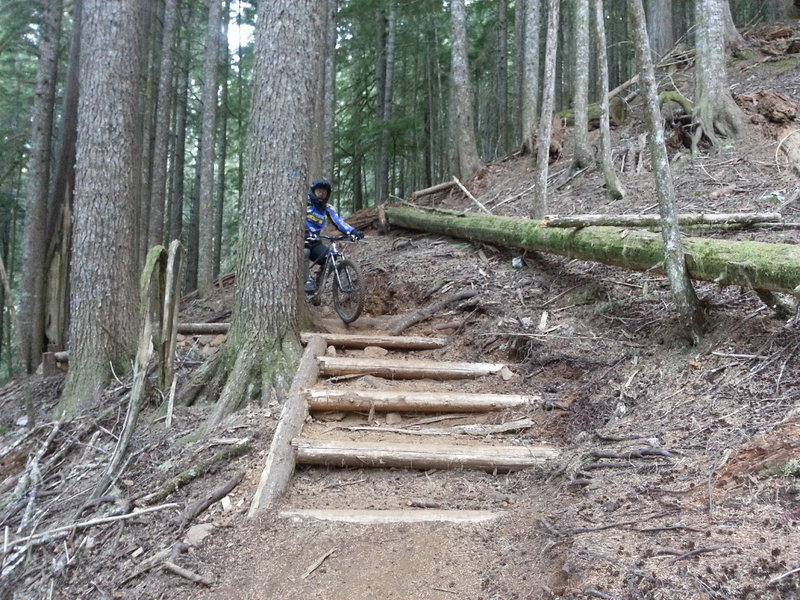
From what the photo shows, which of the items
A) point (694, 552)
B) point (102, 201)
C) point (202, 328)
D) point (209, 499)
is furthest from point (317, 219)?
point (694, 552)

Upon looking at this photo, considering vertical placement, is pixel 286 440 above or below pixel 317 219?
below

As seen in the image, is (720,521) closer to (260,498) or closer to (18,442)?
(260,498)

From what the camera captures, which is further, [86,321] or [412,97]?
[412,97]

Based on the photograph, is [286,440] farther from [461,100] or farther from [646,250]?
[461,100]

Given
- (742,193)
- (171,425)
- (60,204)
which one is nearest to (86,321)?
(171,425)

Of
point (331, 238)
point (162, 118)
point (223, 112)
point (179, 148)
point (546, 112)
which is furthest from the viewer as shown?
point (223, 112)

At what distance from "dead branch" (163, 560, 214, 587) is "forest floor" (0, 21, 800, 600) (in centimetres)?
3

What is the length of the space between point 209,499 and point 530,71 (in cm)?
1183

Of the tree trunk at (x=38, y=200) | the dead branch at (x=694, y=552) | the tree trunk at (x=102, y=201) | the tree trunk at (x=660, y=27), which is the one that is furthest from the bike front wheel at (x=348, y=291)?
the tree trunk at (x=660, y=27)

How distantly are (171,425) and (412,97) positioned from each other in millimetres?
22190

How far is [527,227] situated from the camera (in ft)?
24.4

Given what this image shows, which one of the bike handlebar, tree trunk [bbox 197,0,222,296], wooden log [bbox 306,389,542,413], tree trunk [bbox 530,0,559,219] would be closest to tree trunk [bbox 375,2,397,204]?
Answer: tree trunk [bbox 197,0,222,296]

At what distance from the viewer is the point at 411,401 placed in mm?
5133

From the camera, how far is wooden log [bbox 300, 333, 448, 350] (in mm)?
6320
